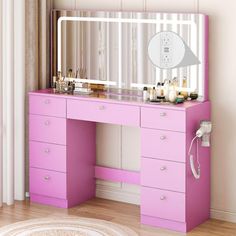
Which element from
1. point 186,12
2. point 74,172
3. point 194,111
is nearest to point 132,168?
point 74,172

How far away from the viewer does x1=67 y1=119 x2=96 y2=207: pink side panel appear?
16.8 ft

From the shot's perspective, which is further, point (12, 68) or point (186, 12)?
point (12, 68)

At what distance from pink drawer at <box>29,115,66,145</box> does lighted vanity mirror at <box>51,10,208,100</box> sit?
43cm

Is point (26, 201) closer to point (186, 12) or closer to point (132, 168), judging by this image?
point (132, 168)

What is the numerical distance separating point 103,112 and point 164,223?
857mm

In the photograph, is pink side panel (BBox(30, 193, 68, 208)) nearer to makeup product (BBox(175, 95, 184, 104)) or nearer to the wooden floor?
the wooden floor

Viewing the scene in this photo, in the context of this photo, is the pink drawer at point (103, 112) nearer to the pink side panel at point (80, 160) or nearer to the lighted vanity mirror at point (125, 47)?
the pink side panel at point (80, 160)

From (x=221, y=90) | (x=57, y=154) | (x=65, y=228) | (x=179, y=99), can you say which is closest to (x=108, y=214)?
(x=65, y=228)

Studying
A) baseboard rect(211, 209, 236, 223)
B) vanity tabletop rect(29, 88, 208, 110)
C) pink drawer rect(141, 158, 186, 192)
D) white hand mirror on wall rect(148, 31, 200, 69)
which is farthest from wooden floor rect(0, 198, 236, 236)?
white hand mirror on wall rect(148, 31, 200, 69)

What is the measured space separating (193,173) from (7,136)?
1462 mm

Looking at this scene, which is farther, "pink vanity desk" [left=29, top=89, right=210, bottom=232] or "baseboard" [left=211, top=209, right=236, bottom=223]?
"baseboard" [left=211, top=209, right=236, bottom=223]

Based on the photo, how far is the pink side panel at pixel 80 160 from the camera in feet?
16.8

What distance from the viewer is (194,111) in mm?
4578

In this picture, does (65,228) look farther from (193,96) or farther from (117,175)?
(193,96)
